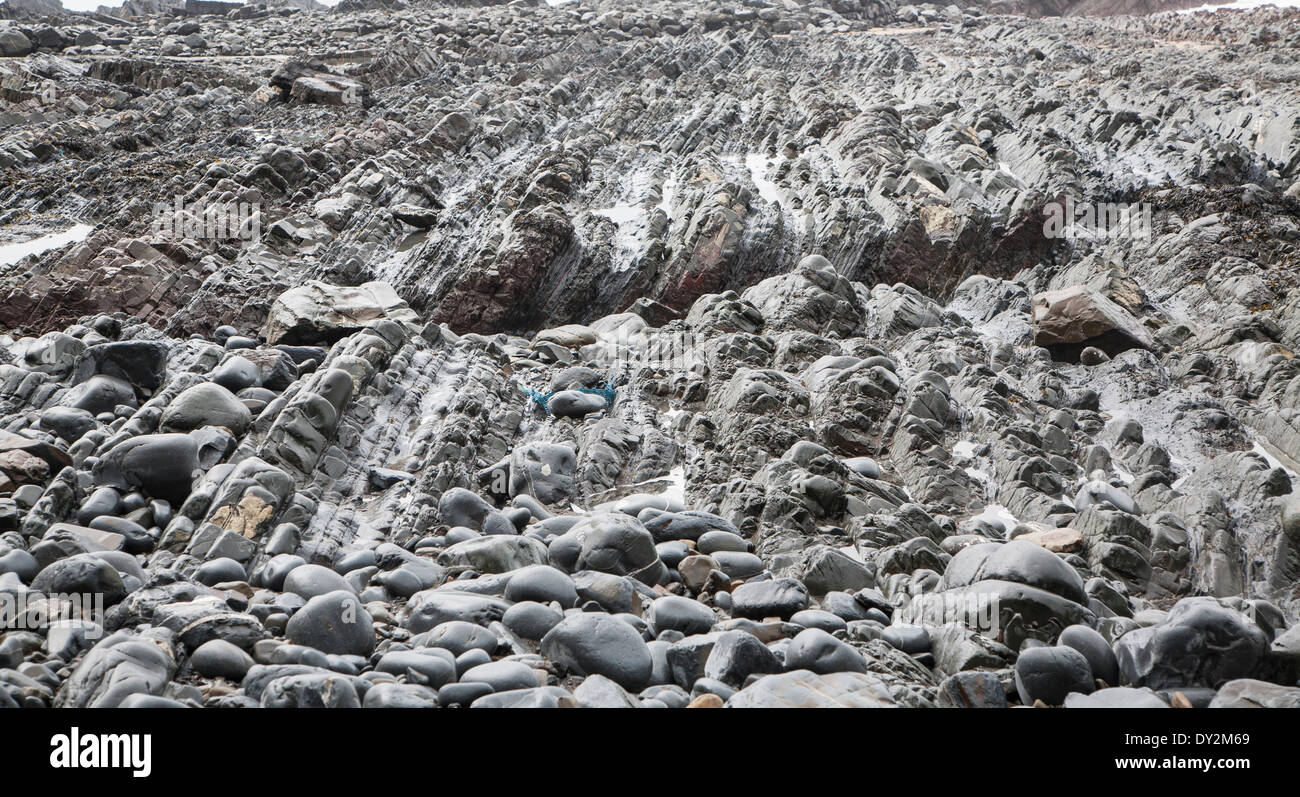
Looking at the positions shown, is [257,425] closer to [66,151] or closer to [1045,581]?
[1045,581]

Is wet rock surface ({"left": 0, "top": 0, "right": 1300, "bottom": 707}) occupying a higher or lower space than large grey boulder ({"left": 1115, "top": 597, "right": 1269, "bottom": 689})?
higher

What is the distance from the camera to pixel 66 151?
14945 mm

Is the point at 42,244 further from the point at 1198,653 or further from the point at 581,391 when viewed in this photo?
the point at 1198,653

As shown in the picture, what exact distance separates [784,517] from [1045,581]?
172 centimetres

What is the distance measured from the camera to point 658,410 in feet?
24.4

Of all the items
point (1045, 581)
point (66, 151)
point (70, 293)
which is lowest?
point (1045, 581)

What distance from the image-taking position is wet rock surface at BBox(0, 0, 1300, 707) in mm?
3596

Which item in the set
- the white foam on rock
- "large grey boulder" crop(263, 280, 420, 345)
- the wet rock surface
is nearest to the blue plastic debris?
the wet rock surface

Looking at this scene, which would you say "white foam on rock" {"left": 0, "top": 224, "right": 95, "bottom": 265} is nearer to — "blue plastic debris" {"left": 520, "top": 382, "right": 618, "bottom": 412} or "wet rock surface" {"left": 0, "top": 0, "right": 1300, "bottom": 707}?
"wet rock surface" {"left": 0, "top": 0, "right": 1300, "bottom": 707}

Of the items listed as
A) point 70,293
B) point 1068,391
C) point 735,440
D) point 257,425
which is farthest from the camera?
point 70,293

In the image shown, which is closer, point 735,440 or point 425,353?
point 735,440

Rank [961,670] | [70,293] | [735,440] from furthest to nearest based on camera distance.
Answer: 1. [70,293]
2. [735,440]
3. [961,670]
